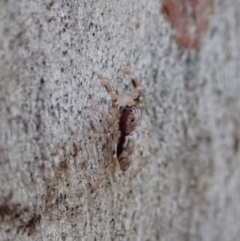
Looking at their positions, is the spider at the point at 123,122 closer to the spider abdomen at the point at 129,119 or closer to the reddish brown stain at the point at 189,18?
the spider abdomen at the point at 129,119

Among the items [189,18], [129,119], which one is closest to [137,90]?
[129,119]

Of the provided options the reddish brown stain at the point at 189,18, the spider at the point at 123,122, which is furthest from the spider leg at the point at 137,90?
the reddish brown stain at the point at 189,18

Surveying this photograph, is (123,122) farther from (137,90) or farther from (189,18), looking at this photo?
(189,18)

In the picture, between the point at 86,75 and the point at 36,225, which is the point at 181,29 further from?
the point at 36,225

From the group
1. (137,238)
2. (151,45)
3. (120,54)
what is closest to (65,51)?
(120,54)

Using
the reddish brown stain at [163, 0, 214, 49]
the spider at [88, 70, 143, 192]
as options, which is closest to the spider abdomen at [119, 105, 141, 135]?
the spider at [88, 70, 143, 192]

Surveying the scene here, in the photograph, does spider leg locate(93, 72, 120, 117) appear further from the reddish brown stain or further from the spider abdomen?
the reddish brown stain
